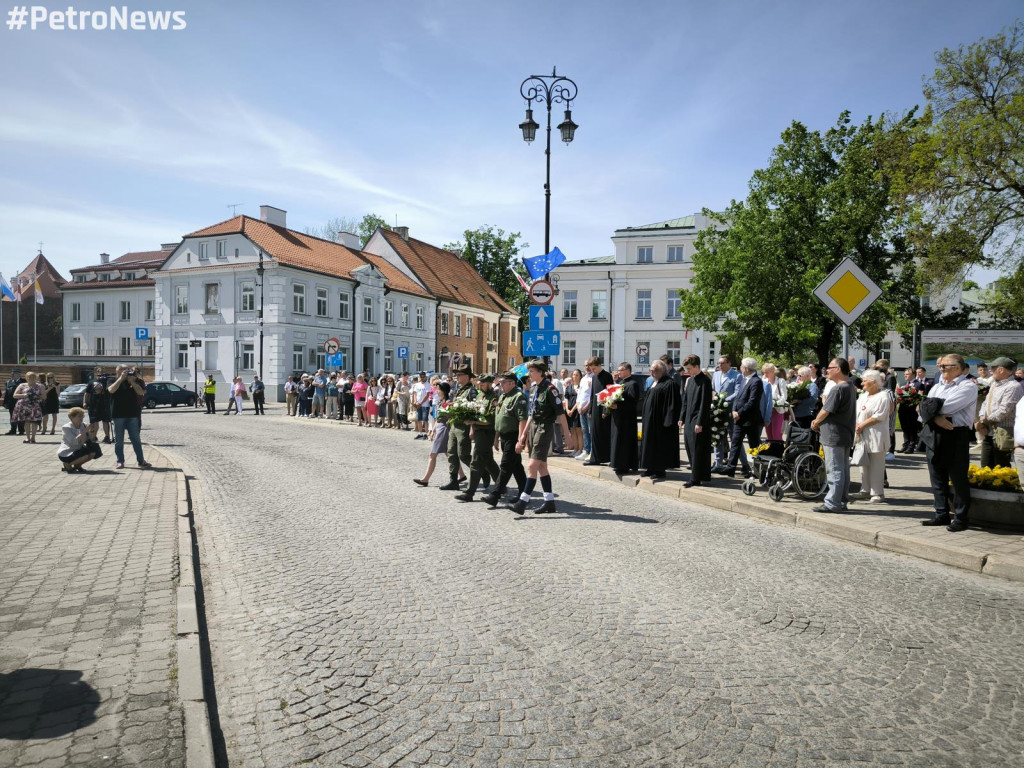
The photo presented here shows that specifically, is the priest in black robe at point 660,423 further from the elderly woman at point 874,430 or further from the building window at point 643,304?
the building window at point 643,304

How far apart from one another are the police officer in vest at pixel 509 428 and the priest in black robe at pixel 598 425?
11.8ft

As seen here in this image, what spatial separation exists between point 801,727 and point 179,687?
129 inches

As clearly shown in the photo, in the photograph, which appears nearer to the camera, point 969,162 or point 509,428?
point 509,428

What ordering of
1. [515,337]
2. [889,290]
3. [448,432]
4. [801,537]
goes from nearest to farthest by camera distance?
[801,537], [448,432], [889,290], [515,337]

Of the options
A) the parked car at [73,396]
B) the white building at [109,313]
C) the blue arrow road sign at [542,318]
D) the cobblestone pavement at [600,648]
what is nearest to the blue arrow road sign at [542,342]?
the blue arrow road sign at [542,318]

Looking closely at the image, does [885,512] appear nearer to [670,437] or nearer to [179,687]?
[670,437]

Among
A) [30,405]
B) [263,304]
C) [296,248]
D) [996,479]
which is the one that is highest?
[296,248]

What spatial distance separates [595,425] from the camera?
12789mm

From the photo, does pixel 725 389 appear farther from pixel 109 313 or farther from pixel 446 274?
pixel 109 313

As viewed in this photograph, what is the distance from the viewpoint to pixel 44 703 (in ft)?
11.5

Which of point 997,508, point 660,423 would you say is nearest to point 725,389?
point 660,423

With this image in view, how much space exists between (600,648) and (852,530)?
4.49 m

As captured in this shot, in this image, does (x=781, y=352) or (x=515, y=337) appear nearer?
(x=781, y=352)

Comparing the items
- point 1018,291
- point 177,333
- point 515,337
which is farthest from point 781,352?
point 515,337
